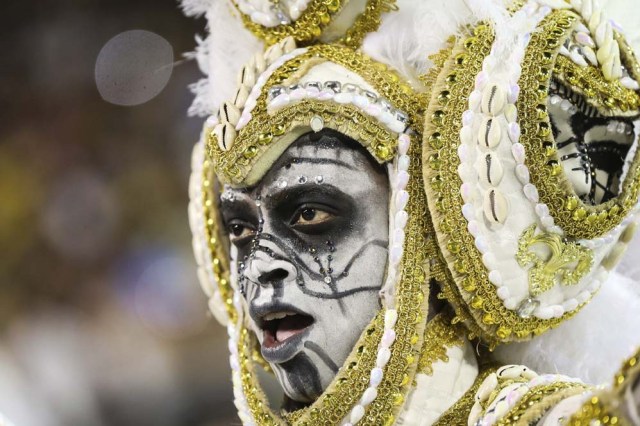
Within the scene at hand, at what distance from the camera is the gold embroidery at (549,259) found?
142cm

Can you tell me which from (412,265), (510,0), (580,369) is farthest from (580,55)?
(580,369)

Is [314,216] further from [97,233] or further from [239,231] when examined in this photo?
[97,233]

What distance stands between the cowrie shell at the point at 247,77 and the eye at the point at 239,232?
0.25m

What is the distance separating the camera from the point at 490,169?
139 cm

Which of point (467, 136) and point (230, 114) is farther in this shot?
point (230, 114)

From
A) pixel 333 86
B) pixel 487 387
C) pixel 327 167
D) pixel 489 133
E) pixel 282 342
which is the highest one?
pixel 333 86

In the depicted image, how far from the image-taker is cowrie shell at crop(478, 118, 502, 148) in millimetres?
1383

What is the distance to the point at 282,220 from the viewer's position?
150 cm

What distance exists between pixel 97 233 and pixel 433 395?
5.95 ft

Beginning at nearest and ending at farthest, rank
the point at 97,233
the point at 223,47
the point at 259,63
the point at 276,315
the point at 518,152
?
the point at 518,152 → the point at 276,315 → the point at 259,63 → the point at 223,47 → the point at 97,233

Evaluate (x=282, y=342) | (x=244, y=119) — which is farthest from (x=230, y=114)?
(x=282, y=342)

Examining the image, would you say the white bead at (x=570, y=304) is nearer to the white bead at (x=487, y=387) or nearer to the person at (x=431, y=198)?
the person at (x=431, y=198)

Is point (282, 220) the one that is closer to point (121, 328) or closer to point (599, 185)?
point (599, 185)

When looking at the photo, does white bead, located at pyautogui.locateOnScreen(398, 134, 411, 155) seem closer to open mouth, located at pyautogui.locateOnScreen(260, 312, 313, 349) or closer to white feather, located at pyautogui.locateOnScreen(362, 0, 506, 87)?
white feather, located at pyautogui.locateOnScreen(362, 0, 506, 87)
